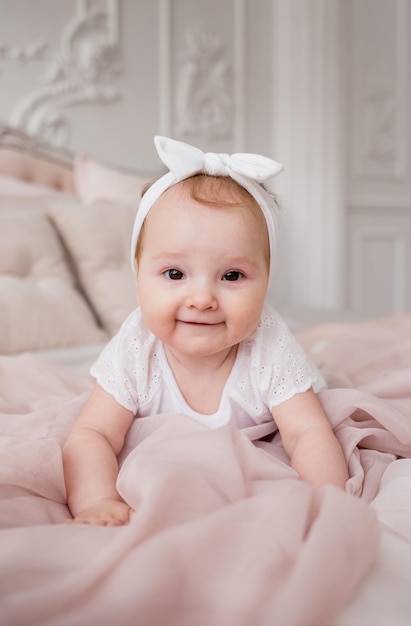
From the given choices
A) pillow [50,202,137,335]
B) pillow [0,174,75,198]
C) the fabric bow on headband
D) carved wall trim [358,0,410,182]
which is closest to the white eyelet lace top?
the fabric bow on headband

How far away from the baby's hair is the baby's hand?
44cm

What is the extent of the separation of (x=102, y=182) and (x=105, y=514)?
81.7 inches

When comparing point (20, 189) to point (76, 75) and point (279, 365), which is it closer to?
point (76, 75)

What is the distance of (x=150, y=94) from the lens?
3281 mm

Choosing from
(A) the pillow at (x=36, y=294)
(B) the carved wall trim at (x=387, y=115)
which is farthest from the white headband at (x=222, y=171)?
(B) the carved wall trim at (x=387, y=115)

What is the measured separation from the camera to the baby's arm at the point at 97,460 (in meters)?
0.81

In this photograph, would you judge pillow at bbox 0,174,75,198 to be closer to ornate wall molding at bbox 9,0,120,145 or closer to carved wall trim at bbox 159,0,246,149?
ornate wall molding at bbox 9,0,120,145

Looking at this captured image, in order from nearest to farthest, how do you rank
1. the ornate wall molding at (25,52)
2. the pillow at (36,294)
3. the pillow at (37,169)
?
the pillow at (36,294), the pillow at (37,169), the ornate wall molding at (25,52)

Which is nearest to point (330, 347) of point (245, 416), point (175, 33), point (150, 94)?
point (245, 416)

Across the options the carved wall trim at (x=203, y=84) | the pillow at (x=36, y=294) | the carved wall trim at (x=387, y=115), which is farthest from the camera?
the carved wall trim at (x=387, y=115)

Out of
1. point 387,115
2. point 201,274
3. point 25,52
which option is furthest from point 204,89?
point 201,274

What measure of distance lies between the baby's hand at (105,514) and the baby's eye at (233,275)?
36 cm

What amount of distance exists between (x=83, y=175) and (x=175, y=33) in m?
1.06

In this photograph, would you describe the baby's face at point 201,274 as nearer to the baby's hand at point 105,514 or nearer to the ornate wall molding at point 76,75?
the baby's hand at point 105,514
